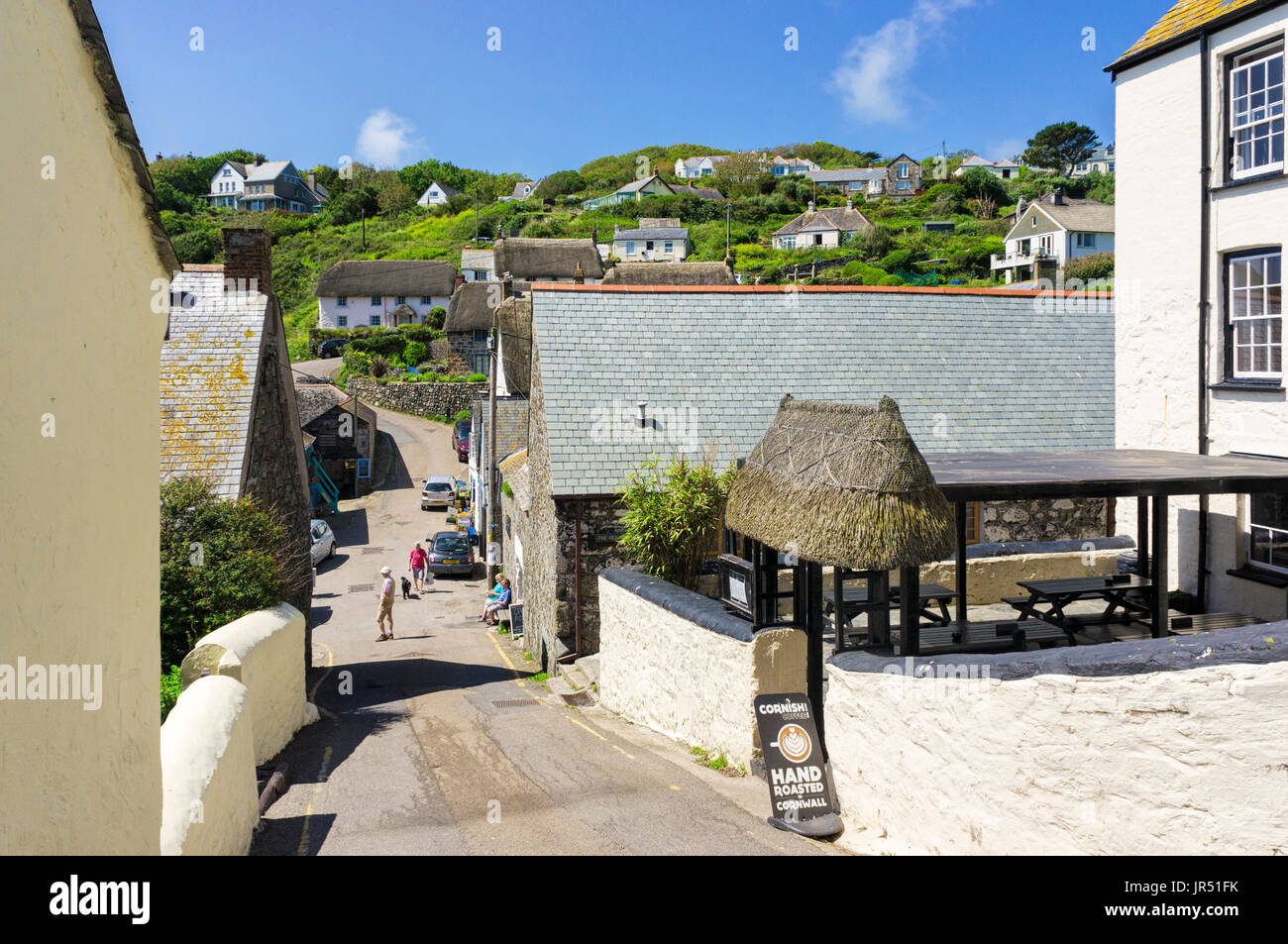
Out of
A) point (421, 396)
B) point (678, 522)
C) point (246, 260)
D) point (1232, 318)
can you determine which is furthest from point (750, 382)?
point (421, 396)

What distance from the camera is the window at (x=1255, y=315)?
1135 cm

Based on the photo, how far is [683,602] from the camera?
36.6ft

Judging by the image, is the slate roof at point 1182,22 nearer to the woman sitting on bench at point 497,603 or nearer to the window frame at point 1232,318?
the window frame at point 1232,318

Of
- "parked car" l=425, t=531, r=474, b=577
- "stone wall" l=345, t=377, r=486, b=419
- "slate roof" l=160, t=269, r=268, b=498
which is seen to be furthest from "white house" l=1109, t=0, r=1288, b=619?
"stone wall" l=345, t=377, r=486, b=419

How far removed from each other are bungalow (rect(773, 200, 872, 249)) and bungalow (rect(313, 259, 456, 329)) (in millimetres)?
29421

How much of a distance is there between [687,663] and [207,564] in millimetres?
6319

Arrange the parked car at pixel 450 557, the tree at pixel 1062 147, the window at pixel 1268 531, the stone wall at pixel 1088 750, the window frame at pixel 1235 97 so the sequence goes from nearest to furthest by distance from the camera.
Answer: the stone wall at pixel 1088 750
the window frame at pixel 1235 97
the window at pixel 1268 531
the parked car at pixel 450 557
the tree at pixel 1062 147

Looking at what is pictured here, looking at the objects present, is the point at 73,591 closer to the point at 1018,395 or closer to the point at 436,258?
the point at 1018,395

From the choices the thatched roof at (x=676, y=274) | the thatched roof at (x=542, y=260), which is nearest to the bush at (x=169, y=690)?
the thatched roof at (x=676, y=274)

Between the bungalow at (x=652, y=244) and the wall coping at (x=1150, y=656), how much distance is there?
77774mm

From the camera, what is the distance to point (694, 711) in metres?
10.8

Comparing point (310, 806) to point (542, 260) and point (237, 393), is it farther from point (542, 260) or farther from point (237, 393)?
point (542, 260)

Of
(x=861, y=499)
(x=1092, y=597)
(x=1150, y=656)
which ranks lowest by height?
(x=1092, y=597)

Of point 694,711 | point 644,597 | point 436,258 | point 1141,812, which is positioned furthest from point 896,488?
point 436,258
